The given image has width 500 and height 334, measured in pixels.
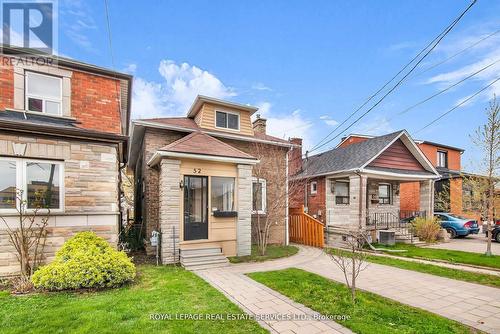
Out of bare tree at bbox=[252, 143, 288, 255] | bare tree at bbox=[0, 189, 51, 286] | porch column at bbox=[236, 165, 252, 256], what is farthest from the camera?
bare tree at bbox=[252, 143, 288, 255]

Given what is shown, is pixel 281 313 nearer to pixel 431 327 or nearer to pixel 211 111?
pixel 431 327

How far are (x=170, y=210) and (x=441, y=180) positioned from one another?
22474 millimetres

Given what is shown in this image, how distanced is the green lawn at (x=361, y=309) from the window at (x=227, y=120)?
7.32m

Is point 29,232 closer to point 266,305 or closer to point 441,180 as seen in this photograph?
point 266,305

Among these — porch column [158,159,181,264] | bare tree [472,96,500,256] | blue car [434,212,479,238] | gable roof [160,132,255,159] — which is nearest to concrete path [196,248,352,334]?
porch column [158,159,181,264]

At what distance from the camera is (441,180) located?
21.0 meters

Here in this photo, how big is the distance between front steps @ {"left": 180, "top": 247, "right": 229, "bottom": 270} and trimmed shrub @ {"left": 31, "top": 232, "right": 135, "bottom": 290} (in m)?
1.90

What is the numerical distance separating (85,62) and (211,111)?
5.01 m

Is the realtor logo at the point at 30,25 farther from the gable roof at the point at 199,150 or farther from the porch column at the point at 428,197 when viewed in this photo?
the porch column at the point at 428,197

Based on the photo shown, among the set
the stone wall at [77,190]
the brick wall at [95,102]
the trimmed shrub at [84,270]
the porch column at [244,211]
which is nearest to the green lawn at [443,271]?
the porch column at [244,211]

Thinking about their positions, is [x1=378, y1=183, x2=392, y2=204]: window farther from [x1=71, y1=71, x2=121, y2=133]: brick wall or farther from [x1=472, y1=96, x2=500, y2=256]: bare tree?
[x1=71, y1=71, x2=121, y2=133]: brick wall

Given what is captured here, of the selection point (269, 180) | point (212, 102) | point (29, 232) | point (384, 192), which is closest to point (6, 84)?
point (29, 232)

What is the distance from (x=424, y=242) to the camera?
13.1m

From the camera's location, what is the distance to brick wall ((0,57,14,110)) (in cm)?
698
